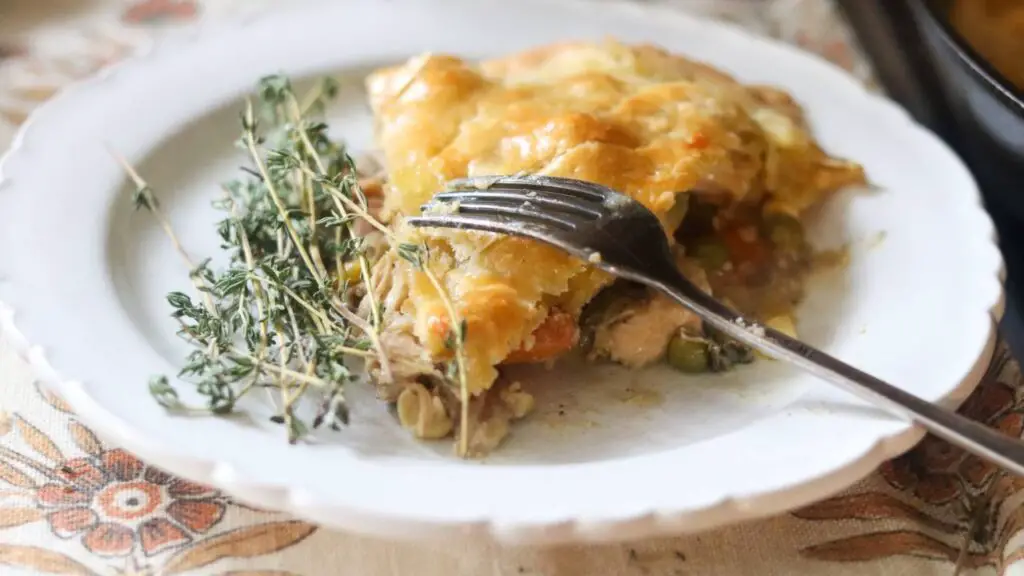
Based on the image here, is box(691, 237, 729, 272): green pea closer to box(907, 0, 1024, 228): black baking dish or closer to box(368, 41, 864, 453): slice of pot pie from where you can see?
box(368, 41, 864, 453): slice of pot pie

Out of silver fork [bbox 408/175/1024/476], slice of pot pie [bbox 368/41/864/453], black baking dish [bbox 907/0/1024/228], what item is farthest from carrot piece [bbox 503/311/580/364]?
black baking dish [bbox 907/0/1024/228]

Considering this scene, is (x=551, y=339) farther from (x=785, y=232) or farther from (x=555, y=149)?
(x=785, y=232)

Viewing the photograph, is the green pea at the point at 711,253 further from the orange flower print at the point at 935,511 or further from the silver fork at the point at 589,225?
the orange flower print at the point at 935,511

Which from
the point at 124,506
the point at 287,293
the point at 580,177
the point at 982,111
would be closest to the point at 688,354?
the point at 580,177

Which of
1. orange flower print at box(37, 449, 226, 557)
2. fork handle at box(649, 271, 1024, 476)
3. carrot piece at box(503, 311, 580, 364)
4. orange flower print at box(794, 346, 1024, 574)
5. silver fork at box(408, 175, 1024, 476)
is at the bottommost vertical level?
orange flower print at box(794, 346, 1024, 574)

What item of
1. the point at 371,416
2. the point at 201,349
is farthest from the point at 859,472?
the point at 201,349

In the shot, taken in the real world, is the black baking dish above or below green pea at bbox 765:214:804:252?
above

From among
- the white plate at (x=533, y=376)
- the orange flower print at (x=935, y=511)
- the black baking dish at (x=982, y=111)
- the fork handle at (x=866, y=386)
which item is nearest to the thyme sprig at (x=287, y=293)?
the white plate at (x=533, y=376)
